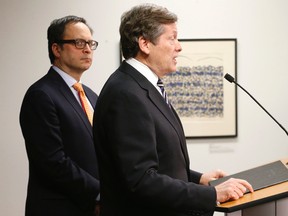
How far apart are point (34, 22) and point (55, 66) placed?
40.4 inches

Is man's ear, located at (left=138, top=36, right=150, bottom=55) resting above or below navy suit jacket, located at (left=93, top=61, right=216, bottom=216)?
above

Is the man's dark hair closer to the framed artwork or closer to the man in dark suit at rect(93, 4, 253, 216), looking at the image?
the man in dark suit at rect(93, 4, 253, 216)

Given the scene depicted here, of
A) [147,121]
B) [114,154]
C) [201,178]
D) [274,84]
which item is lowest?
[201,178]

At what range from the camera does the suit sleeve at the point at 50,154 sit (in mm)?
2043

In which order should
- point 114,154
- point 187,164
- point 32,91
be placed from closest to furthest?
point 114,154, point 187,164, point 32,91

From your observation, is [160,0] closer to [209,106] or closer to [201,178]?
[209,106]

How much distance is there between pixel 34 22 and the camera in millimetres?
3242

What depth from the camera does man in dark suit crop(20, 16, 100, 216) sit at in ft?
6.73

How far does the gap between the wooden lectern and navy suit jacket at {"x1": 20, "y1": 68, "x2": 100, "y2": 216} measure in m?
0.75

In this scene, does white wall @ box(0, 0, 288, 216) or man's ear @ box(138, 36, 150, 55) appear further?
white wall @ box(0, 0, 288, 216)

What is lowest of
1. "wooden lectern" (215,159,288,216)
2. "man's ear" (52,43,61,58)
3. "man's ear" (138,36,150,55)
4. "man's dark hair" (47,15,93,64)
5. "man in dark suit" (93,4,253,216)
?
"wooden lectern" (215,159,288,216)

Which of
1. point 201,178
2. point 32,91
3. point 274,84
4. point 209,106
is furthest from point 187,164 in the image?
point 274,84

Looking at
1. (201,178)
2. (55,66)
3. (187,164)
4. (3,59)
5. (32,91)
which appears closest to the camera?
(187,164)

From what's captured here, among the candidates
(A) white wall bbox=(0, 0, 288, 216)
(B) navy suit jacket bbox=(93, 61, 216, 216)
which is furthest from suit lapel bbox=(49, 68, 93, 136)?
(A) white wall bbox=(0, 0, 288, 216)
